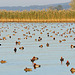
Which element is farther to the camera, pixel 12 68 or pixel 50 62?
pixel 50 62

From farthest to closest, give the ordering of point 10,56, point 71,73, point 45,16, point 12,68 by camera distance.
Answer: point 45,16
point 10,56
point 12,68
point 71,73

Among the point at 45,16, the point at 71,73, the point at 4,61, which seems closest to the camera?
the point at 71,73

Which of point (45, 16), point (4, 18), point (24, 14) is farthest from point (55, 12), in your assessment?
point (4, 18)

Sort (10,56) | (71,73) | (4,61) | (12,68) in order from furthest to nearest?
(10,56), (4,61), (12,68), (71,73)

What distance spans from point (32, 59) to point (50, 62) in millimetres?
993

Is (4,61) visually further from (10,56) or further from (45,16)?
(45,16)

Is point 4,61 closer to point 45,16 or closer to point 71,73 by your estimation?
point 71,73

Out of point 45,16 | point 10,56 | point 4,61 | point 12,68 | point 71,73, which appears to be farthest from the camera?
point 45,16

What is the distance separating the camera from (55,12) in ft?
217

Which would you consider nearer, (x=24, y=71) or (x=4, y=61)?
(x=24, y=71)

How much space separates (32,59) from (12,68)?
2.07 m

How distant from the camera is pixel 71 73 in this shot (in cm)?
1152

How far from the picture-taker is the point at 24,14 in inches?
2584

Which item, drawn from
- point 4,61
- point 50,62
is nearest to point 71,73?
point 50,62
